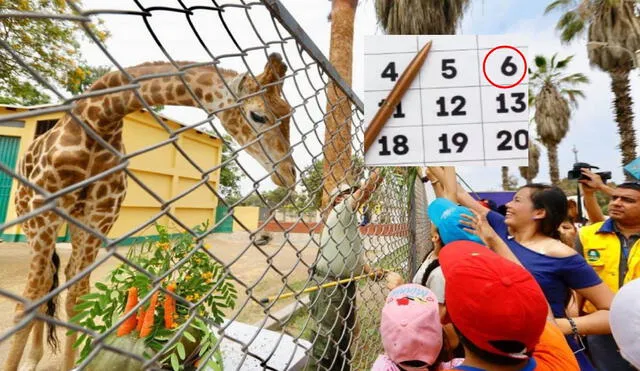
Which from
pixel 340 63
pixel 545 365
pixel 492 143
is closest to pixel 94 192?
pixel 492 143

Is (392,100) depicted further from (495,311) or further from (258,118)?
(495,311)

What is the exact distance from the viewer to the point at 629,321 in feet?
3.23

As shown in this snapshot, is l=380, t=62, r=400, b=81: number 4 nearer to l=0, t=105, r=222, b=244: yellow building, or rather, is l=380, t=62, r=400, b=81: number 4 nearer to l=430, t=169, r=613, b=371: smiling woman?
l=430, t=169, r=613, b=371: smiling woman

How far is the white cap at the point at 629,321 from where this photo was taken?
97cm

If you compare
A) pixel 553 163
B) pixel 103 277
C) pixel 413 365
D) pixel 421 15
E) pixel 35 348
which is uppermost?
pixel 421 15

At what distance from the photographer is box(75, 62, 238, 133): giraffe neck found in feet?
7.02

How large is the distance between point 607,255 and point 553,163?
53.8 feet

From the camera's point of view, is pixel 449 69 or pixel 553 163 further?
pixel 553 163

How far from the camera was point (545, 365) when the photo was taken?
108 centimetres

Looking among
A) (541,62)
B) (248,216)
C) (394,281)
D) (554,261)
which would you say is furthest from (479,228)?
(248,216)

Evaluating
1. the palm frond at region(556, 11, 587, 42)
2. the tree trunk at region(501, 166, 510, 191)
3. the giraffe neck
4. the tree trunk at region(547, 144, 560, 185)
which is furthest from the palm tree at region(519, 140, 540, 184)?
the giraffe neck

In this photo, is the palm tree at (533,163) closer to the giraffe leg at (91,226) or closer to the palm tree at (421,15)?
the palm tree at (421,15)

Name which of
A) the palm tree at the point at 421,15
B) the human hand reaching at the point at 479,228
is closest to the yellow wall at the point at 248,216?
the palm tree at the point at 421,15

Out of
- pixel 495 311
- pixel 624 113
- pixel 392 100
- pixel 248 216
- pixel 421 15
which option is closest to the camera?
pixel 495 311
